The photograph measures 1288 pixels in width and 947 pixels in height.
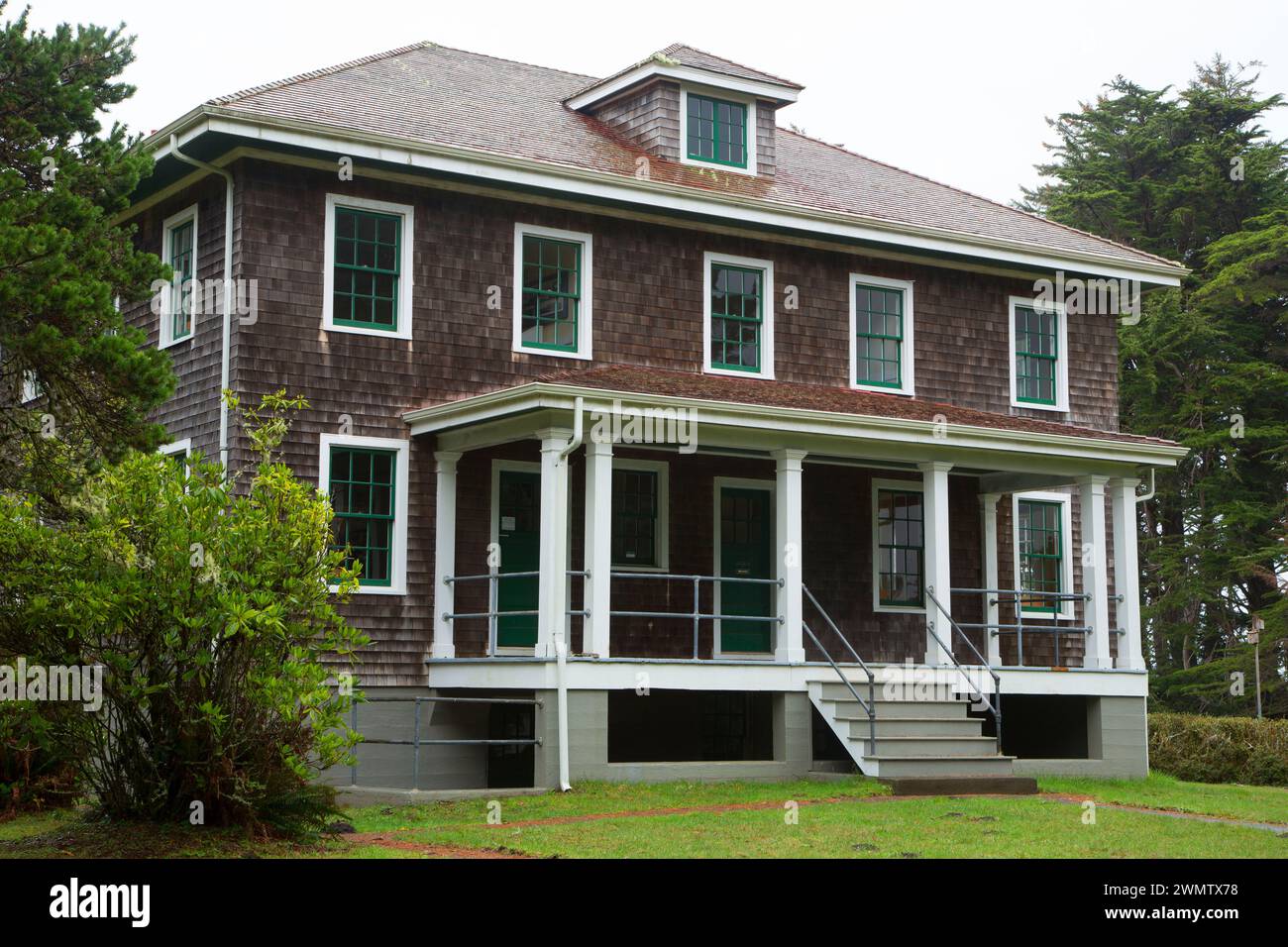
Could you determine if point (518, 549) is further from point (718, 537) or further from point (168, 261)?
point (168, 261)

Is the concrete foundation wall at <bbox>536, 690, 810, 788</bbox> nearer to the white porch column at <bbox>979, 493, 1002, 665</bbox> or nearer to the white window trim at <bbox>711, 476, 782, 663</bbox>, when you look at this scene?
the white window trim at <bbox>711, 476, 782, 663</bbox>

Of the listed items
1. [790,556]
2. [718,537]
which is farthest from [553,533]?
[718,537]

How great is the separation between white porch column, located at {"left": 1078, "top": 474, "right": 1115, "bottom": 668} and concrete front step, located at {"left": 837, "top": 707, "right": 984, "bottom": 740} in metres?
3.57

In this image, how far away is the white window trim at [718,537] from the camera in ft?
68.1

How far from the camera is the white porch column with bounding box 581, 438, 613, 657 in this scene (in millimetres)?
17281

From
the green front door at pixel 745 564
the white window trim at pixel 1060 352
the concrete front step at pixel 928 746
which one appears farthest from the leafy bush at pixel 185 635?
the white window trim at pixel 1060 352

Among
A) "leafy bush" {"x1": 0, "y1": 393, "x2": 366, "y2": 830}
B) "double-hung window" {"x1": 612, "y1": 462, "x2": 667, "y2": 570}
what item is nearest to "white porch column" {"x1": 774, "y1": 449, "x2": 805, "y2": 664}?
"double-hung window" {"x1": 612, "y1": 462, "x2": 667, "y2": 570}

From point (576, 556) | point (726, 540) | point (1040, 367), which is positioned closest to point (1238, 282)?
point (1040, 367)

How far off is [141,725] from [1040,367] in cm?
1589

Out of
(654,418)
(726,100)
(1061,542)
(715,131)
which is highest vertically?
(726,100)

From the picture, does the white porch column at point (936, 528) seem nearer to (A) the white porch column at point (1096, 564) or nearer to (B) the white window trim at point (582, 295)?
(A) the white porch column at point (1096, 564)

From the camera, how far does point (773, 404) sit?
18.5m

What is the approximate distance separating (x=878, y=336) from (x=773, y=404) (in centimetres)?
448

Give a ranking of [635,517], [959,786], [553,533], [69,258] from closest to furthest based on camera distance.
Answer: [69,258] < [959,786] < [553,533] < [635,517]
